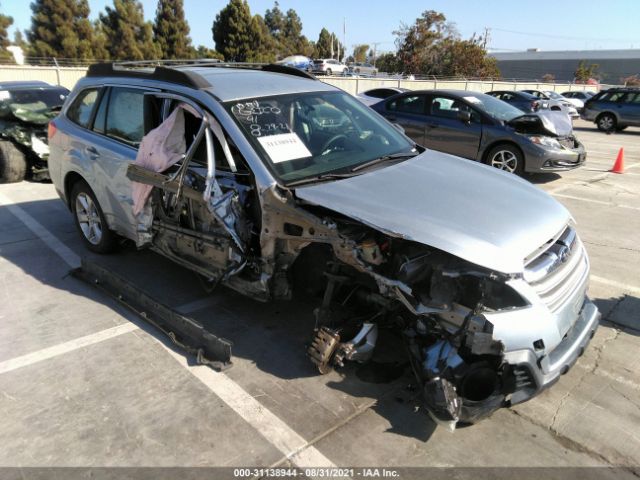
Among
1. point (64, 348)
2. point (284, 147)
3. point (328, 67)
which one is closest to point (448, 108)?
point (284, 147)

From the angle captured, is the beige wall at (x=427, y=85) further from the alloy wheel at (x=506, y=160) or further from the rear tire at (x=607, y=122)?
the alloy wheel at (x=506, y=160)

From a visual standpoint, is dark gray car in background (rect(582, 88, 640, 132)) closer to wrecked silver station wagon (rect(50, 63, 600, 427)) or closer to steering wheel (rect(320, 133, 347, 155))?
wrecked silver station wagon (rect(50, 63, 600, 427))

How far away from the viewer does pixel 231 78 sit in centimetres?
404

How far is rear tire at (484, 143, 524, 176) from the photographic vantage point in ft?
28.6

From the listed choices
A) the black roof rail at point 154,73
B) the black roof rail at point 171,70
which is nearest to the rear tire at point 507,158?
the black roof rail at point 171,70

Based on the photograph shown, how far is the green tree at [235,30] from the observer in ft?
124

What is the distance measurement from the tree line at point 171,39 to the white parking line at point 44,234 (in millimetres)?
24652

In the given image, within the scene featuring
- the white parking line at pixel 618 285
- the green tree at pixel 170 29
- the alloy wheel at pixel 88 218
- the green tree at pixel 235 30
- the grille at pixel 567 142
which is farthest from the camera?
the green tree at pixel 170 29

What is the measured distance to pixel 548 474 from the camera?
253 cm

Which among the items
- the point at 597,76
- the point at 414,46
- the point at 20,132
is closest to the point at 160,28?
the point at 414,46

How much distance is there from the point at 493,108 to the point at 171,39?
36484 mm

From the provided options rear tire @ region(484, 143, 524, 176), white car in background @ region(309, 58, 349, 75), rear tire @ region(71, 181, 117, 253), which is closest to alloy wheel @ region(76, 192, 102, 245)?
rear tire @ region(71, 181, 117, 253)

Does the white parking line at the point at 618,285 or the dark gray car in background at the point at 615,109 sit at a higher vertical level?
the dark gray car in background at the point at 615,109

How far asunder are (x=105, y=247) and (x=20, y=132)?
4.92m
